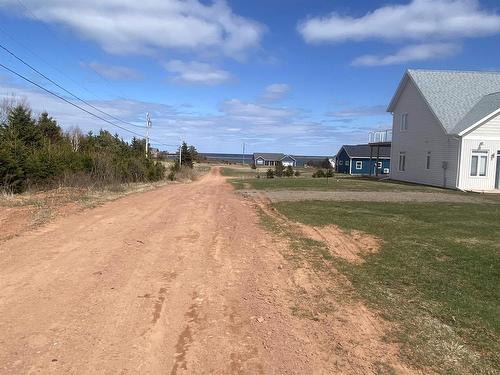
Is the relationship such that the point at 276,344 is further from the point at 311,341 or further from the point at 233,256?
the point at 233,256

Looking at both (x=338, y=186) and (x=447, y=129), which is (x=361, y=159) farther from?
(x=338, y=186)

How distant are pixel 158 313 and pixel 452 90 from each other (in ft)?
114

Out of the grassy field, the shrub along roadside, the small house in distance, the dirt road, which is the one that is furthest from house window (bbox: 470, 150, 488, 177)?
the small house in distance

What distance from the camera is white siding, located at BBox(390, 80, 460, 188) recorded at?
98.8 feet

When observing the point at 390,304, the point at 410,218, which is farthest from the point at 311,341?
the point at 410,218

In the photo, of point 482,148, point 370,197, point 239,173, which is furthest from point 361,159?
point 370,197

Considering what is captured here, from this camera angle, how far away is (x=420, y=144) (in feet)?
113

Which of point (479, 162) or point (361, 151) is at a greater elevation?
point (361, 151)

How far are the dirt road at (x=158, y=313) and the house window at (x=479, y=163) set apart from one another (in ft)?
77.6

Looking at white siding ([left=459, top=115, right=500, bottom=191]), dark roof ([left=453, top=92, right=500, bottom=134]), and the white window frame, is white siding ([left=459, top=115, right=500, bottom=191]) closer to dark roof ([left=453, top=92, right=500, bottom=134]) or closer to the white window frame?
the white window frame

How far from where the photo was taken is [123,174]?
30.8m

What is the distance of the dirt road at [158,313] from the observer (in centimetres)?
419

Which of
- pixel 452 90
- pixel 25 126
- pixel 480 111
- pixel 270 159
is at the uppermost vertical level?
pixel 452 90

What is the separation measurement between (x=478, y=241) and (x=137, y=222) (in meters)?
8.71
